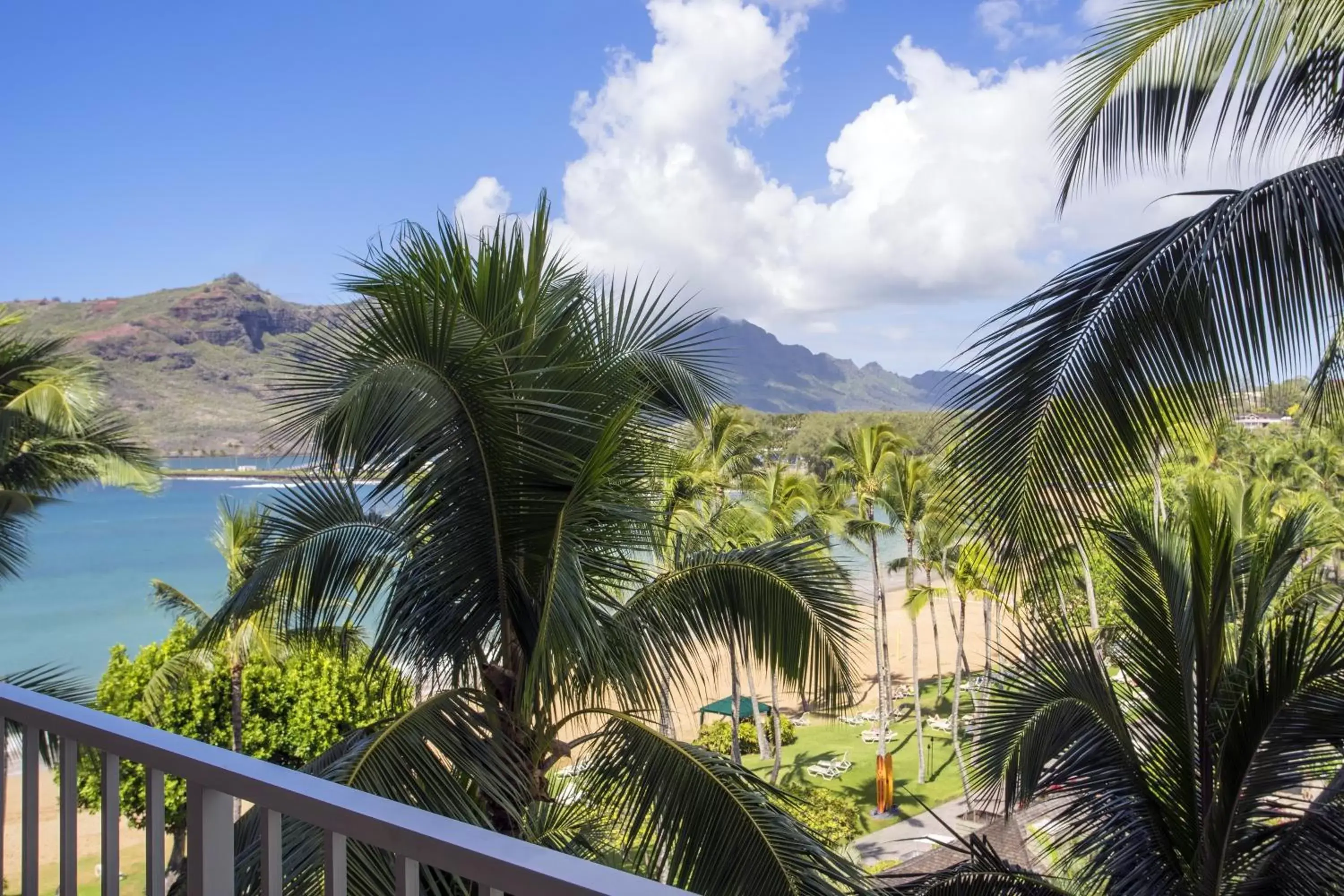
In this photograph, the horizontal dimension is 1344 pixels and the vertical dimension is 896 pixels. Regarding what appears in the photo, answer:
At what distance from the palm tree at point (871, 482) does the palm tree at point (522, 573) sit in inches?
674

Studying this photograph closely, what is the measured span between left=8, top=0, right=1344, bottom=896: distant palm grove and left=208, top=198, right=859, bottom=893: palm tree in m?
0.02

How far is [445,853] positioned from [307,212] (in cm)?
9912

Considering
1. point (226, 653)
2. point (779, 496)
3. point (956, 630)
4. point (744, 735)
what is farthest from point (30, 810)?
point (956, 630)

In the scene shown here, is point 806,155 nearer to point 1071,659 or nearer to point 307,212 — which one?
point 307,212

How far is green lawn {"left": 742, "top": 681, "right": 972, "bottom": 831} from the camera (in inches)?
789

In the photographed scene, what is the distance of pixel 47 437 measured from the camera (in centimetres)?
915

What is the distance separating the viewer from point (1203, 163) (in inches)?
166

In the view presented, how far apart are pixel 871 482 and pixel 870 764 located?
6786 millimetres

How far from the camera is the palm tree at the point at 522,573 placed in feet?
13.0

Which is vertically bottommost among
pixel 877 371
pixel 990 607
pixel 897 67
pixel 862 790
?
pixel 862 790

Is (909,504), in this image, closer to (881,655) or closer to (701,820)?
(881,655)

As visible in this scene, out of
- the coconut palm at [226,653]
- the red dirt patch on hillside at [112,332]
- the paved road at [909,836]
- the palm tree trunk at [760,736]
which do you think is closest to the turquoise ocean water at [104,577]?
the coconut palm at [226,653]

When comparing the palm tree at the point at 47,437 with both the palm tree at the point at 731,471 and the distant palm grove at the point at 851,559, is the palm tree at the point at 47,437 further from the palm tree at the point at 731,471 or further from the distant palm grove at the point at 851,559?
the palm tree at the point at 731,471

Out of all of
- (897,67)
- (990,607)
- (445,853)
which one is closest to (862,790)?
(990,607)
